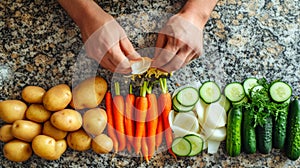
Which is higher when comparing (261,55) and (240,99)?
(261,55)

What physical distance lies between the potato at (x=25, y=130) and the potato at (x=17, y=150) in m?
0.02

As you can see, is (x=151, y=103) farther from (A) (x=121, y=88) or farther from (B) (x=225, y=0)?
(B) (x=225, y=0)

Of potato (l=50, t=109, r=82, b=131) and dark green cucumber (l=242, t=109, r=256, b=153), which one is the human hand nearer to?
potato (l=50, t=109, r=82, b=131)

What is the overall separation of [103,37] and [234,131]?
44cm

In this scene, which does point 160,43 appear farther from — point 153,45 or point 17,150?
point 17,150

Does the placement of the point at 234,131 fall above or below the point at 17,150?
above

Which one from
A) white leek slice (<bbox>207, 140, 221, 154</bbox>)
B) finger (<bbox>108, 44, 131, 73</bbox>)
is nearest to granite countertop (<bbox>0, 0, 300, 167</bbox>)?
white leek slice (<bbox>207, 140, 221, 154</bbox>)

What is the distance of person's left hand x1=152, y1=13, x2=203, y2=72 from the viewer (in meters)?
1.18

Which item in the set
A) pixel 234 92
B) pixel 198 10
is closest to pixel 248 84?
pixel 234 92

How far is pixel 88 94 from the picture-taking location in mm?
1235

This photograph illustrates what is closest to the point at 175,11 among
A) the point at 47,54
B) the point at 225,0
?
the point at 225,0

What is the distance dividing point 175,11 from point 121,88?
0.88 feet

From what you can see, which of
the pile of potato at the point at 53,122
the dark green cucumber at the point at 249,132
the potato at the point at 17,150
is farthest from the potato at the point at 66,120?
the dark green cucumber at the point at 249,132

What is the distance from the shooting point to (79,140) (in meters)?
1.23
